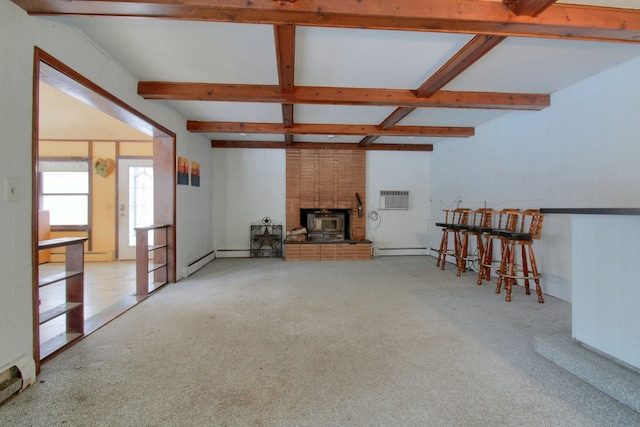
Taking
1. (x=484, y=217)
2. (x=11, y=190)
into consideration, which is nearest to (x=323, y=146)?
(x=484, y=217)

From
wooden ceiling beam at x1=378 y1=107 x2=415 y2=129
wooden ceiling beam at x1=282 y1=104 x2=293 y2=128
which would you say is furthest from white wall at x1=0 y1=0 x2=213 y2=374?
wooden ceiling beam at x1=378 y1=107 x2=415 y2=129

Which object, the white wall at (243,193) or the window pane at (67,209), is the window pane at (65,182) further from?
the white wall at (243,193)

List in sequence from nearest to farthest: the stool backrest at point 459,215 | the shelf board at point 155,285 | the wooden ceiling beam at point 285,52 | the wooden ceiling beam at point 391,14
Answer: the wooden ceiling beam at point 391,14 < the wooden ceiling beam at point 285,52 < the shelf board at point 155,285 < the stool backrest at point 459,215

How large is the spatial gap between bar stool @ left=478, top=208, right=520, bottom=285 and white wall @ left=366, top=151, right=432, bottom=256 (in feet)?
6.98

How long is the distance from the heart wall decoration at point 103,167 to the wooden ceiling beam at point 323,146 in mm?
2070

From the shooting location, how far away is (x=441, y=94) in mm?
3555

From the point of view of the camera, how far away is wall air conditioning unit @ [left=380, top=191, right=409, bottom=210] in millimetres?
6656

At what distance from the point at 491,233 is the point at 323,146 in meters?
3.83

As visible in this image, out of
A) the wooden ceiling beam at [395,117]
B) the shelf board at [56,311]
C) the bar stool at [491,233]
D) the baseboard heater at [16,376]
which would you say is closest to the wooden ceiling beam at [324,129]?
the wooden ceiling beam at [395,117]

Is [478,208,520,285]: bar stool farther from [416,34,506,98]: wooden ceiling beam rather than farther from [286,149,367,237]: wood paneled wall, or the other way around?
[286,149,367,237]: wood paneled wall

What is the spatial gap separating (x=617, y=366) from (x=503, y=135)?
3.62m

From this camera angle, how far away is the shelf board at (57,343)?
2133mm

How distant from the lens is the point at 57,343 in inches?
89.9

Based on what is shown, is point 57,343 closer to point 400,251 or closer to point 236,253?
point 236,253
